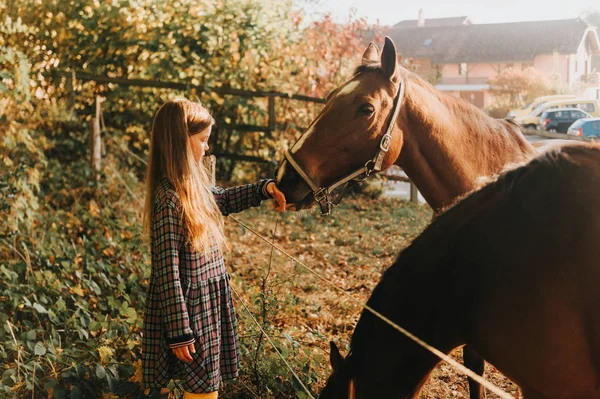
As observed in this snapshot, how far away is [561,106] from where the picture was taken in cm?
566

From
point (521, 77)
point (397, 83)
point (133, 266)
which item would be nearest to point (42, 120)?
point (133, 266)

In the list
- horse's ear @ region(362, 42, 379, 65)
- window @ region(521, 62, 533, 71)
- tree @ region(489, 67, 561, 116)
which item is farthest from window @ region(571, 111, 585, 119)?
horse's ear @ region(362, 42, 379, 65)

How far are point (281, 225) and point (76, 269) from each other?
3.65 m

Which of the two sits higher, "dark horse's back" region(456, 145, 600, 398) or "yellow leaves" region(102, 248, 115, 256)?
"dark horse's back" region(456, 145, 600, 398)

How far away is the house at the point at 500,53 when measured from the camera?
6164 millimetres

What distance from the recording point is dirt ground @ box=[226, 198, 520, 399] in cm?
357

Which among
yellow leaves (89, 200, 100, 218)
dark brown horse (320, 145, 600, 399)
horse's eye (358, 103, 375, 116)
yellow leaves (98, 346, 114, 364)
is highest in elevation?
horse's eye (358, 103, 375, 116)

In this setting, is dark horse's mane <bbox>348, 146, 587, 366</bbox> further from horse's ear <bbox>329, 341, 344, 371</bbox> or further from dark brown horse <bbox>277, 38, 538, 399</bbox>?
dark brown horse <bbox>277, 38, 538, 399</bbox>

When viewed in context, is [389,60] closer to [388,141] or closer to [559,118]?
[388,141]

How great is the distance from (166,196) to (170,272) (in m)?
0.30

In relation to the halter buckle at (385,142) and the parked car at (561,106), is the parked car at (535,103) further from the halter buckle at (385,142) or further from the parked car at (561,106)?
the halter buckle at (385,142)

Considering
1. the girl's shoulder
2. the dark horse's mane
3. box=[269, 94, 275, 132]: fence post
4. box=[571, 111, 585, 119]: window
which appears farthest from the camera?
box=[269, 94, 275, 132]: fence post

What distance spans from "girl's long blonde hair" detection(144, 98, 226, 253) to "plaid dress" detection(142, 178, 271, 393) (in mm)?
38

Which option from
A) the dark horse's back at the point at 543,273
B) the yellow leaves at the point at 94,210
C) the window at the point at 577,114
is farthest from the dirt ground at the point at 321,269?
the window at the point at 577,114
